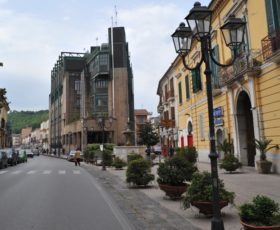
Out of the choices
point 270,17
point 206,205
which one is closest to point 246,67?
point 270,17

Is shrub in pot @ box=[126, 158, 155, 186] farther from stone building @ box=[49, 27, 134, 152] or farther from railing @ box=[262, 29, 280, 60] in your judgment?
stone building @ box=[49, 27, 134, 152]

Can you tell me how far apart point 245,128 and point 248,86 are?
329 cm

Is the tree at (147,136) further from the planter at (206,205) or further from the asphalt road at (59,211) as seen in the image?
the planter at (206,205)

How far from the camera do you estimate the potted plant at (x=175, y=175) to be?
10607mm

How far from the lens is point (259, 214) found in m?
5.63

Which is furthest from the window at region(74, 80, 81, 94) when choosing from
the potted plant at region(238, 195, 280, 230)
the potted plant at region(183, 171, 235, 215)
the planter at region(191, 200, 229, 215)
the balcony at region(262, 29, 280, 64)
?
the potted plant at region(238, 195, 280, 230)

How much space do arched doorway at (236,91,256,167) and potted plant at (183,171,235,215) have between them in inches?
525

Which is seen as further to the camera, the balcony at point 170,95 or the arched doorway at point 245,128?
the balcony at point 170,95

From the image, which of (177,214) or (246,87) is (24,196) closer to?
(177,214)

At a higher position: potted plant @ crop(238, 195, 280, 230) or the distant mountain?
the distant mountain

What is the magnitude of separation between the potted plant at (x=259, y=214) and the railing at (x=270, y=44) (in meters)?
11.1

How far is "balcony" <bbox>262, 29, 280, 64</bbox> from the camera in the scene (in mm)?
15266

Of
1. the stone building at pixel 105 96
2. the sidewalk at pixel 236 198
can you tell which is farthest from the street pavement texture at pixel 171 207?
the stone building at pixel 105 96

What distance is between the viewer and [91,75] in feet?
266
